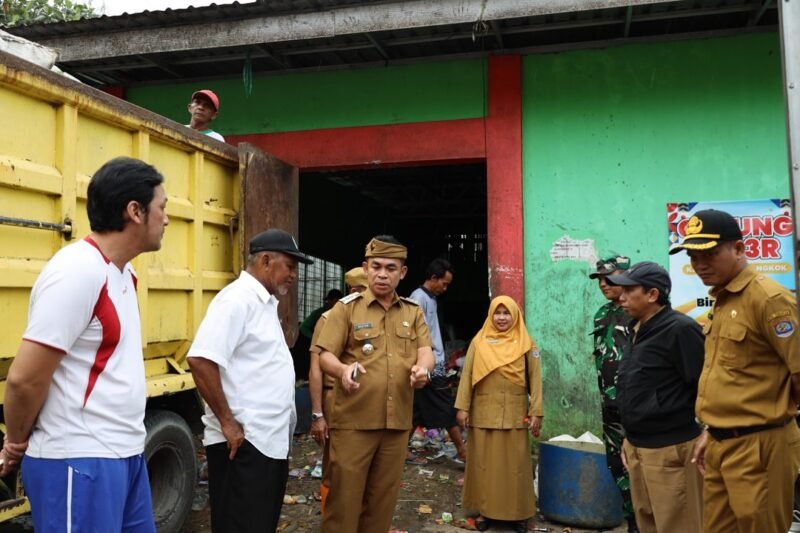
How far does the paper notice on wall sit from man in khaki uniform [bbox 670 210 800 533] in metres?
3.20

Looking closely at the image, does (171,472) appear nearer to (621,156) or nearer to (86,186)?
(86,186)

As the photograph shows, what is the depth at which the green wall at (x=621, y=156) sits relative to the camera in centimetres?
585

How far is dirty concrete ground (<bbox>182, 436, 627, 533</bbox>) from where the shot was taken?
179 inches

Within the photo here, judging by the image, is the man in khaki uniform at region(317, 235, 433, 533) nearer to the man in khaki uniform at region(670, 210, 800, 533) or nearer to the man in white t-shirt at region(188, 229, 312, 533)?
the man in white t-shirt at region(188, 229, 312, 533)

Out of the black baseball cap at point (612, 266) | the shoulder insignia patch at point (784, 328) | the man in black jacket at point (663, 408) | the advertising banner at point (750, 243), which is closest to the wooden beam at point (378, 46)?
the black baseball cap at point (612, 266)

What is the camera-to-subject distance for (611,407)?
4.23 metres

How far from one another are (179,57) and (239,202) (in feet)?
8.87

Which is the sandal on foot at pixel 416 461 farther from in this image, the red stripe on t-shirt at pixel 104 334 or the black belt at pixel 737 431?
the red stripe on t-shirt at pixel 104 334

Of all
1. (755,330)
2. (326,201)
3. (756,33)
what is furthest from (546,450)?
(326,201)

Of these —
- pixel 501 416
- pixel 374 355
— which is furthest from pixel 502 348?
pixel 374 355

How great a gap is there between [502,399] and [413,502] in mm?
1180

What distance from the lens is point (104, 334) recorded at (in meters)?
1.92

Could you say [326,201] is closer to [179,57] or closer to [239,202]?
[179,57]

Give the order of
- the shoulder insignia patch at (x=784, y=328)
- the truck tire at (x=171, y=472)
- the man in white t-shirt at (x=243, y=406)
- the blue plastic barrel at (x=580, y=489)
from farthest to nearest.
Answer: the blue plastic barrel at (x=580, y=489) < the truck tire at (x=171, y=472) < the man in white t-shirt at (x=243, y=406) < the shoulder insignia patch at (x=784, y=328)
